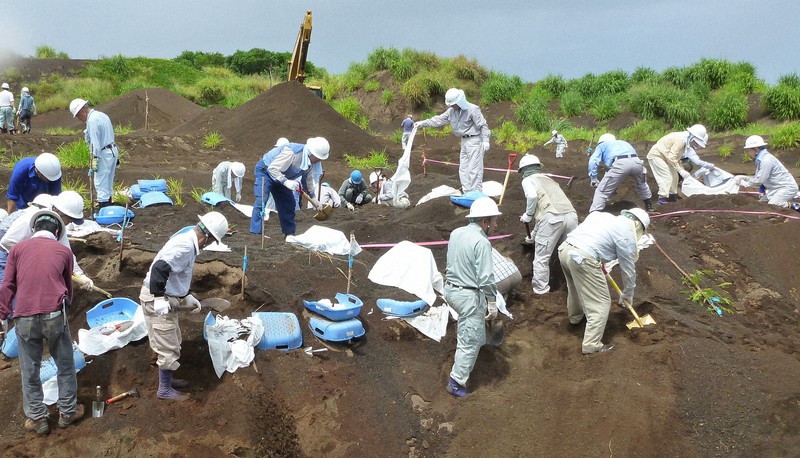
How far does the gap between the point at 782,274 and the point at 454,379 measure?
496cm

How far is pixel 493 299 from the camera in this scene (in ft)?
17.3

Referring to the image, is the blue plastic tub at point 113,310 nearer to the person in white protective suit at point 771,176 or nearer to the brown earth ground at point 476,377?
the brown earth ground at point 476,377

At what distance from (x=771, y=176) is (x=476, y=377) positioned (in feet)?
21.8

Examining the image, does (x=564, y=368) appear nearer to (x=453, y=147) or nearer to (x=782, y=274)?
(x=782, y=274)

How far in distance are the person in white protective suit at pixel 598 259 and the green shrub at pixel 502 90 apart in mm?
20387

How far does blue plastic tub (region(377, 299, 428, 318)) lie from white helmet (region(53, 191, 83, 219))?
113 inches

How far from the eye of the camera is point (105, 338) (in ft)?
16.8

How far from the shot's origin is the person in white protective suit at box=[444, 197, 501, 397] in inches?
201

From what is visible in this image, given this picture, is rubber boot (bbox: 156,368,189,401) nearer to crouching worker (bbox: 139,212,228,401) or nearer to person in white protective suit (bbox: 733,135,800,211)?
crouching worker (bbox: 139,212,228,401)

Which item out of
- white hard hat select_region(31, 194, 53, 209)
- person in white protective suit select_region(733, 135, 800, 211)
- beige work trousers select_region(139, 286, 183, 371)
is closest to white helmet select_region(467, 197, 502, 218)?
beige work trousers select_region(139, 286, 183, 371)

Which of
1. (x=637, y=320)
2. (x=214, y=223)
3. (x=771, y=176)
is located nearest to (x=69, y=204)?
(x=214, y=223)

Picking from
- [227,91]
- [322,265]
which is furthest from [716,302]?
[227,91]

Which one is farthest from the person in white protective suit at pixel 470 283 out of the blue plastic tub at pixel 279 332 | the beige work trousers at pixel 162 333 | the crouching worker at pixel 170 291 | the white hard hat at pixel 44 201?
the white hard hat at pixel 44 201

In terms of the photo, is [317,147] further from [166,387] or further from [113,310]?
[166,387]
